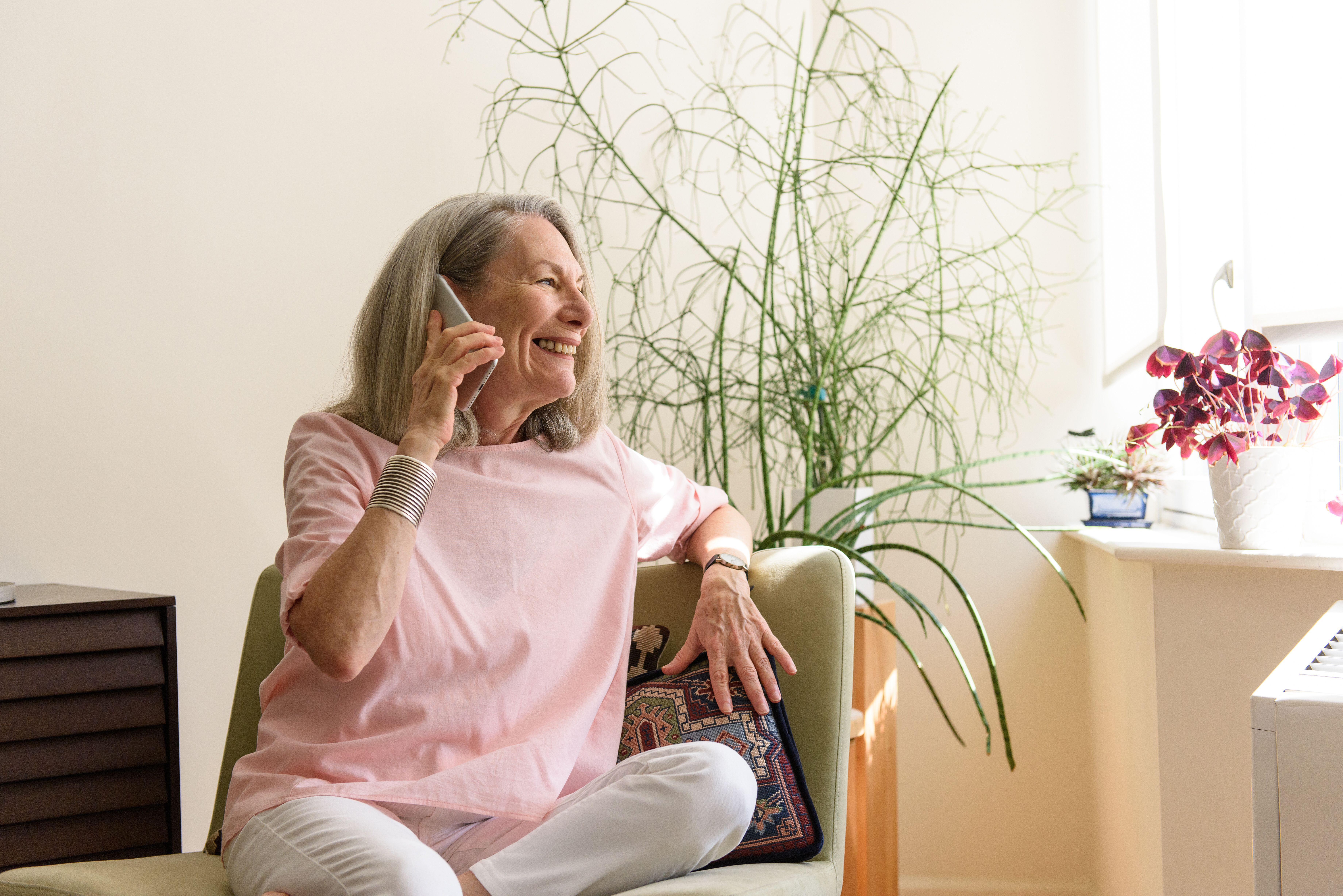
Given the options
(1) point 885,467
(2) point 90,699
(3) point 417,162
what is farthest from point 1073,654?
(2) point 90,699

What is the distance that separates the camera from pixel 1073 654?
2.66m

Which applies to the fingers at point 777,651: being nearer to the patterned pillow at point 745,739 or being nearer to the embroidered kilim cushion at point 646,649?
the patterned pillow at point 745,739

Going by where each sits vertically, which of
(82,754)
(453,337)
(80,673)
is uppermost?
(453,337)

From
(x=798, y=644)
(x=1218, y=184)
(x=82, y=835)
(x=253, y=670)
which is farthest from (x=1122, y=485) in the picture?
(x=82, y=835)

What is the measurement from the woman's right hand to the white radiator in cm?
94

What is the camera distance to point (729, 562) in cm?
155

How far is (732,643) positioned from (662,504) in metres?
0.32

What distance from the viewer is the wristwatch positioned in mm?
1545

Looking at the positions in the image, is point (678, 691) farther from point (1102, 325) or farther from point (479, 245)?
point (1102, 325)

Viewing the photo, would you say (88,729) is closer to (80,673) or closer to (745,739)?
(80,673)

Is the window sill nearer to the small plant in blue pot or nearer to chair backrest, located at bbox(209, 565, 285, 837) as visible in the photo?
the small plant in blue pot

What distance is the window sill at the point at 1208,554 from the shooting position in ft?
4.94

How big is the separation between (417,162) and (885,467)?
1.36 meters

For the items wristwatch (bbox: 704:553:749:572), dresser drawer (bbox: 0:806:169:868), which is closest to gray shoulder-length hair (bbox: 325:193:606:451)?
wristwatch (bbox: 704:553:749:572)
